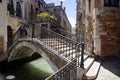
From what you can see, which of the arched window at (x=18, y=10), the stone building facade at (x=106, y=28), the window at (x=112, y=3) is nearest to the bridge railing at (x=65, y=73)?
the stone building facade at (x=106, y=28)

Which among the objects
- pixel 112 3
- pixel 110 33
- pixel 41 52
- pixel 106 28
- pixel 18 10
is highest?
pixel 18 10

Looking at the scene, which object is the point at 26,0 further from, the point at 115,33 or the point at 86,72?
the point at 86,72

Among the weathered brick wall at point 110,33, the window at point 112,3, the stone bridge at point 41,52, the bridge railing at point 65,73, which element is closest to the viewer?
the bridge railing at point 65,73

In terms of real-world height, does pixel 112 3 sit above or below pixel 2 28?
above

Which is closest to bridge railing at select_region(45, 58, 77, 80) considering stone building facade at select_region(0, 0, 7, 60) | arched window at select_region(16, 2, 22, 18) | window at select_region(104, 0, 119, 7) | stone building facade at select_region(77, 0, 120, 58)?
stone building facade at select_region(77, 0, 120, 58)

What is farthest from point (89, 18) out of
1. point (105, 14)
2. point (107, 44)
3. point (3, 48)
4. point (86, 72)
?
point (3, 48)

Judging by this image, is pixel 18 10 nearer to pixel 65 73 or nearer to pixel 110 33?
pixel 110 33

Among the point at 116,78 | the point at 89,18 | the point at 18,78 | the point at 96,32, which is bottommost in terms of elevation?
the point at 18,78

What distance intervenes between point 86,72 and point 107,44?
132 inches

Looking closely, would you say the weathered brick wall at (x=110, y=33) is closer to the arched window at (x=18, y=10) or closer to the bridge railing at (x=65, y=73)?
the bridge railing at (x=65, y=73)

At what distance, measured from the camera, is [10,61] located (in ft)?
46.7

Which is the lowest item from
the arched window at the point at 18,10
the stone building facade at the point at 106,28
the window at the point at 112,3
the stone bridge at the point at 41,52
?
the stone bridge at the point at 41,52

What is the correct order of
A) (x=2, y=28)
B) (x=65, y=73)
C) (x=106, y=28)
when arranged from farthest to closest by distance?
(x=2, y=28) → (x=106, y=28) → (x=65, y=73)

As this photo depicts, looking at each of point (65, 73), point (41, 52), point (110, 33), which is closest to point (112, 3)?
point (110, 33)
